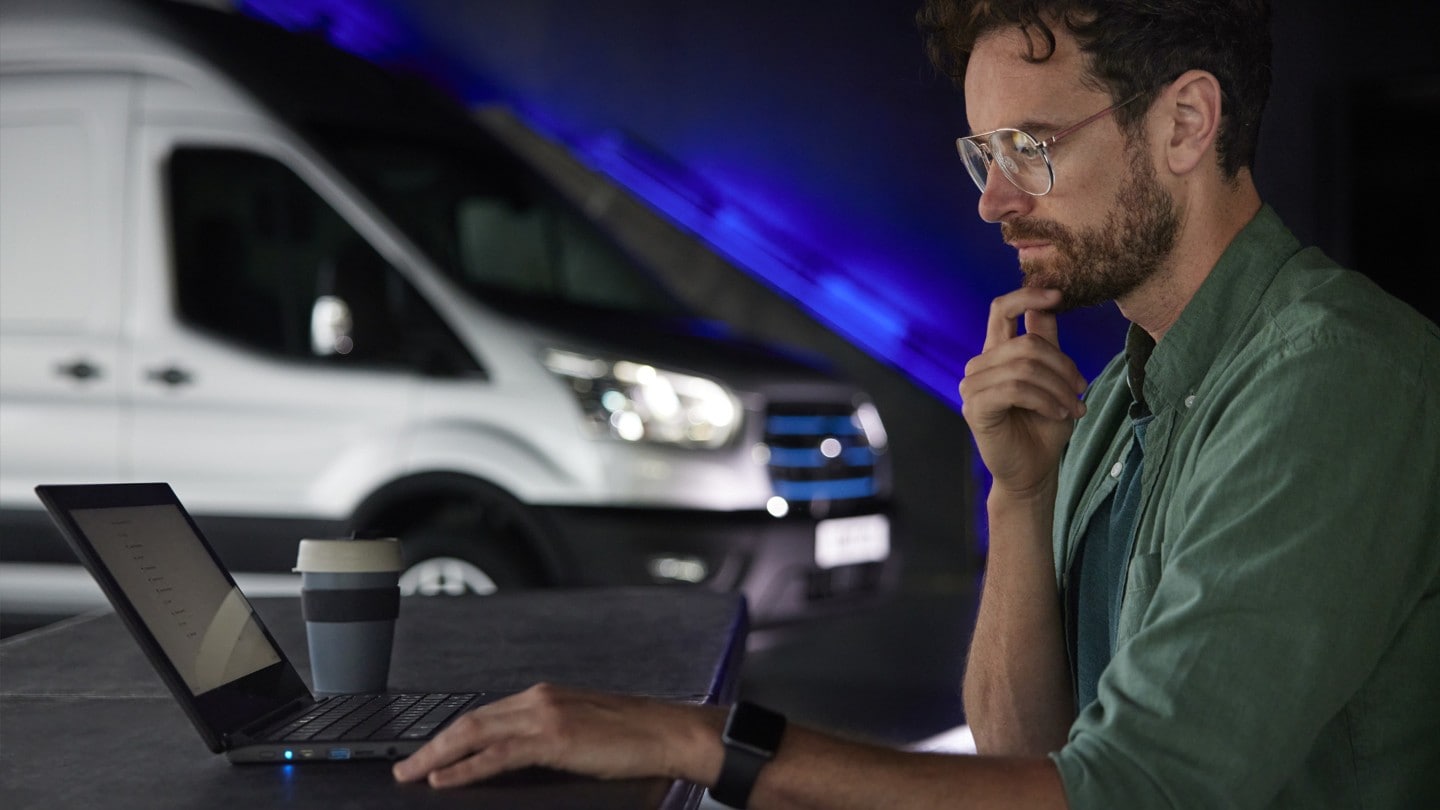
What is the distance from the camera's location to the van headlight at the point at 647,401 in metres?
3.88

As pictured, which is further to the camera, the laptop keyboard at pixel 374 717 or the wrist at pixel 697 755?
the laptop keyboard at pixel 374 717

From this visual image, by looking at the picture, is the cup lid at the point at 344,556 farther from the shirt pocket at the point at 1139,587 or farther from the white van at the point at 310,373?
the white van at the point at 310,373

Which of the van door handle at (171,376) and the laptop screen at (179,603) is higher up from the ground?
the laptop screen at (179,603)

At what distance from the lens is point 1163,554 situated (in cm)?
127

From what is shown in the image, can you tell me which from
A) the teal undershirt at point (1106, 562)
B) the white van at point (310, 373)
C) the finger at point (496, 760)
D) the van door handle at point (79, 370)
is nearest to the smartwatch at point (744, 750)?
the finger at point (496, 760)

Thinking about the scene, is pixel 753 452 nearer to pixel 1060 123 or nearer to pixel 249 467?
pixel 249 467

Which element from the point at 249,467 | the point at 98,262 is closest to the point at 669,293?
the point at 249,467

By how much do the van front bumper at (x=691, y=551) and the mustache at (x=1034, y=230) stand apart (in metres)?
2.39

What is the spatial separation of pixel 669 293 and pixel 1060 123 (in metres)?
3.05

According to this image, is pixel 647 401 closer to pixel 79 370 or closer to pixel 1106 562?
pixel 79 370

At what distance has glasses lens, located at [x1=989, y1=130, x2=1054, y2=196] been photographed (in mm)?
1488

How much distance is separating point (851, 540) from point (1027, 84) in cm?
274

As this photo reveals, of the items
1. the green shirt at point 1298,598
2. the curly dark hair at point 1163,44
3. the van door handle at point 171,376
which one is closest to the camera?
the green shirt at point 1298,598

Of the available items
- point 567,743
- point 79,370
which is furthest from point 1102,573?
point 79,370
